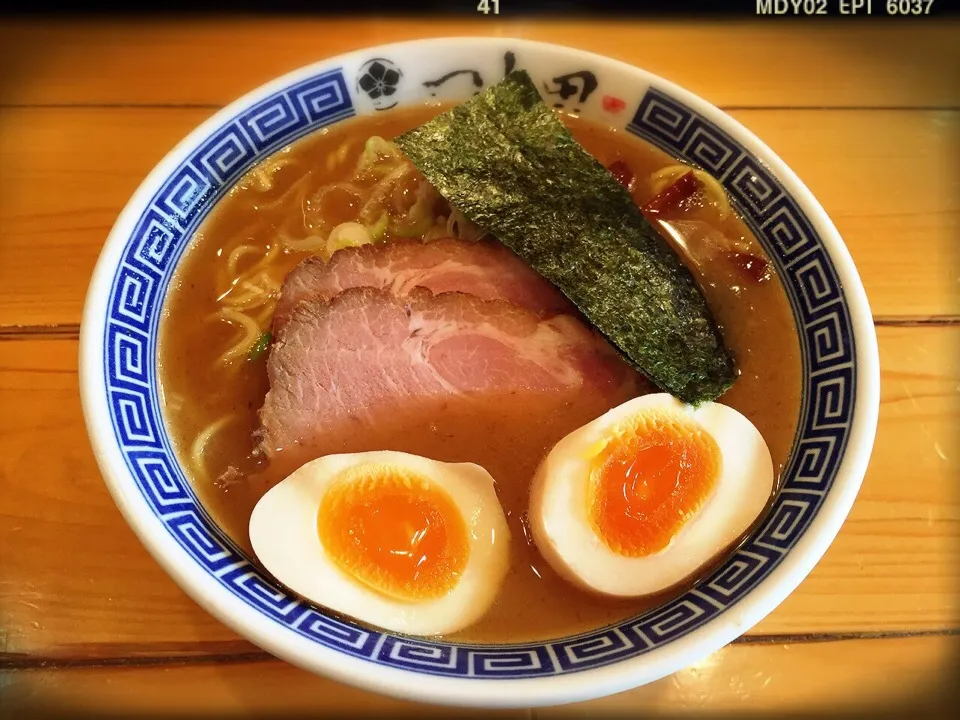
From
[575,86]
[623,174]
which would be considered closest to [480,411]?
[623,174]

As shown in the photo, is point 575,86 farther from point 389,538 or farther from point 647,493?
point 389,538

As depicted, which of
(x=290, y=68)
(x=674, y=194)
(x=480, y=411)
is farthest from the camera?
(x=290, y=68)

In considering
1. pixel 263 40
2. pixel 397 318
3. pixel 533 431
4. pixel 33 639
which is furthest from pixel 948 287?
pixel 33 639

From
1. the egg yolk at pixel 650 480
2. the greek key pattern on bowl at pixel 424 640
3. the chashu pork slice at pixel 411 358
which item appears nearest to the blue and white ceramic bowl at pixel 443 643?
the greek key pattern on bowl at pixel 424 640

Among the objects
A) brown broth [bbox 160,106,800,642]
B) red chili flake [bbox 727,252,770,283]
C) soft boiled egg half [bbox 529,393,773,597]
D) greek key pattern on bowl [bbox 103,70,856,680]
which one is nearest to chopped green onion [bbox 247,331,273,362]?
brown broth [bbox 160,106,800,642]

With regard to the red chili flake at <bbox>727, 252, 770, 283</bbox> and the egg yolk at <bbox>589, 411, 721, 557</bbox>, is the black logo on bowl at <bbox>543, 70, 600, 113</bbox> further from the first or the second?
the egg yolk at <bbox>589, 411, 721, 557</bbox>
